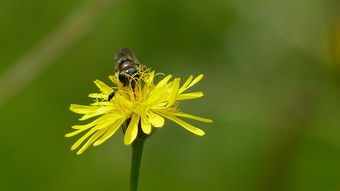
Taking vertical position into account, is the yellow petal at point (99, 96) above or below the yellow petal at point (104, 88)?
below

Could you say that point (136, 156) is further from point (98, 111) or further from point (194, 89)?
point (194, 89)

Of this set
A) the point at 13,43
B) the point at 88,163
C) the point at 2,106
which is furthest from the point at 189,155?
the point at 13,43

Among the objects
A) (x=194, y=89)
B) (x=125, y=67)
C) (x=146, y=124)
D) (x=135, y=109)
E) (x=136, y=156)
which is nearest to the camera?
(x=136, y=156)

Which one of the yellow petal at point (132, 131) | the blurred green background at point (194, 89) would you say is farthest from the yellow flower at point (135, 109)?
the blurred green background at point (194, 89)

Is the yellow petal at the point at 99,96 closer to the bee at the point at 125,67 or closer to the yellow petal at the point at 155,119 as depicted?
the bee at the point at 125,67

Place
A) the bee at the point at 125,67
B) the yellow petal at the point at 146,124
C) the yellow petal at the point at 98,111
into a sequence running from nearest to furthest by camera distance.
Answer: the yellow petal at the point at 146,124, the yellow petal at the point at 98,111, the bee at the point at 125,67

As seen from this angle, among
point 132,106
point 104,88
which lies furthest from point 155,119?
point 104,88

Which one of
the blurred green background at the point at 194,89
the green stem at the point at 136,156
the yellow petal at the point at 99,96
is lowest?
the green stem at the point at 136,156
